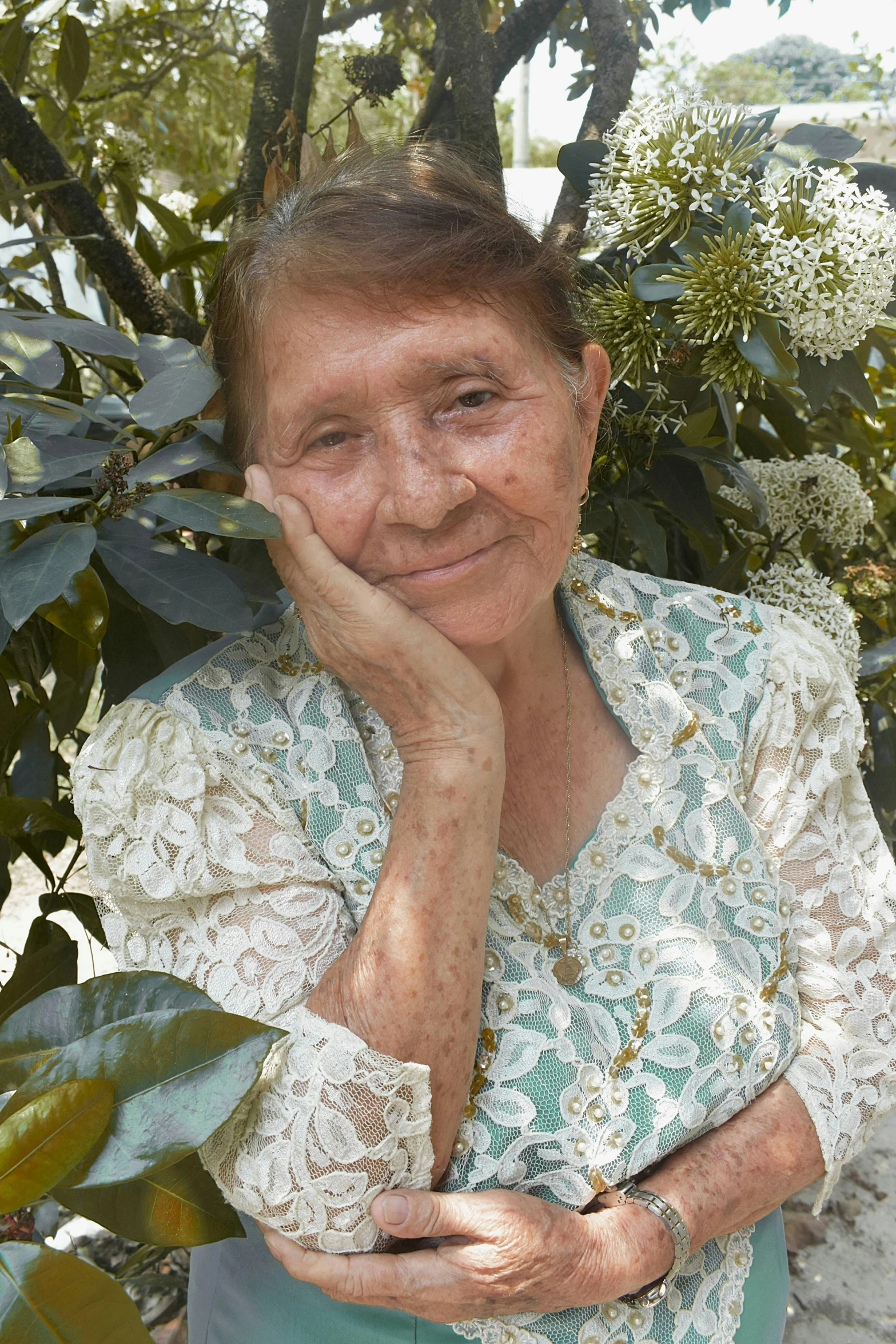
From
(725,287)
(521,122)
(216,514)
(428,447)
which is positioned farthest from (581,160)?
(521,122)

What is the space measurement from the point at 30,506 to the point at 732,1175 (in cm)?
107

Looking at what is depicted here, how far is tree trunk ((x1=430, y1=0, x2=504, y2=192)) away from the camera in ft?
6.35

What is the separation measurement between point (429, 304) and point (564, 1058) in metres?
0.87

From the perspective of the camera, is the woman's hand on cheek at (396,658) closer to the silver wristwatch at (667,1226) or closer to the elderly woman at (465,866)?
the elderly woman at (465,866)

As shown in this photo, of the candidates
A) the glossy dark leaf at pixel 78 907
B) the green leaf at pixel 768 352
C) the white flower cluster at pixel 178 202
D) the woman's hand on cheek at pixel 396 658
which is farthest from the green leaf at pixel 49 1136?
the white flower cluster at pixel 178 202

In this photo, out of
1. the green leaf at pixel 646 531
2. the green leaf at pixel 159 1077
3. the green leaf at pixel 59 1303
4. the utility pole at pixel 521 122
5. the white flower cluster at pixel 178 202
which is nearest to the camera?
the green leaf at pixel 59 1303

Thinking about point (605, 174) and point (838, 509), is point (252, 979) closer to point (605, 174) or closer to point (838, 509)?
point (605, 174)

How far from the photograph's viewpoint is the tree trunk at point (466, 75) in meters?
1.93

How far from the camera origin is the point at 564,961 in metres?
1.34

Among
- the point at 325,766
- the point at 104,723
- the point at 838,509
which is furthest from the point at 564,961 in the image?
the point at 838,509

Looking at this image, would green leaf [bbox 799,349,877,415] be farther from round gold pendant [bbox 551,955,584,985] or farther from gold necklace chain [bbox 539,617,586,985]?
round gold pendant [bbox 551,955,584,985]

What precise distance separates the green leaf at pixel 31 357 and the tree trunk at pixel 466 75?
1.04m

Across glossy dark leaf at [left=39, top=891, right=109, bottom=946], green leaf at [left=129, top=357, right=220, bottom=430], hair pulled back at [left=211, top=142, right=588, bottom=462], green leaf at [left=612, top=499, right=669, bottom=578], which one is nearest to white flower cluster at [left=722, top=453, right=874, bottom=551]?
green leaf at [left=612, top=499, right=669, bottom=578]

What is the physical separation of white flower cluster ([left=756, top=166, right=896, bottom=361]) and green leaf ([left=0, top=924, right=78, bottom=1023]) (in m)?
1.27
